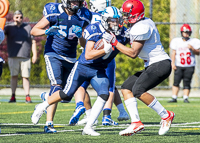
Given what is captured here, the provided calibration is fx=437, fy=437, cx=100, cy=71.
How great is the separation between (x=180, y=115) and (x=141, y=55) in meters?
2.62

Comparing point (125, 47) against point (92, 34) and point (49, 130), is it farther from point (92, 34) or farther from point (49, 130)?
point (49, 130)

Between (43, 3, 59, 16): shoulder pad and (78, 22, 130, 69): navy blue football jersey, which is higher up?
(43, 3, 59, 16): shoulder pad

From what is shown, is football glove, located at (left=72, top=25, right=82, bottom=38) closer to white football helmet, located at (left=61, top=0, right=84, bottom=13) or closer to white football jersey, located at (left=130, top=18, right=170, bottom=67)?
white football helmet, located at (left=61, top=0, right=84, bottom=13)

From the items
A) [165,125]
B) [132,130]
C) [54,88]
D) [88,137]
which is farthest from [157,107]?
[54,88]

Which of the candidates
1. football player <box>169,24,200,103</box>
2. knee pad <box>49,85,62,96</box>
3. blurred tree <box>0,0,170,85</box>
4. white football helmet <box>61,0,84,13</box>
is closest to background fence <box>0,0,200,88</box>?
blurred tree <box>0,0,170,85</box>

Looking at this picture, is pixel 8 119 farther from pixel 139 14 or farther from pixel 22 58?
pixel 22 58

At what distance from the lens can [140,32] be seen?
474cm

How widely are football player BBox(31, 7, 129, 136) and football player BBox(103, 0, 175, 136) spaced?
184 mm

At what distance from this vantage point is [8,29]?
9.87 m

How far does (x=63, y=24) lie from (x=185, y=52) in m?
5.83

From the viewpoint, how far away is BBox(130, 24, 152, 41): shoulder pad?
4.74 m

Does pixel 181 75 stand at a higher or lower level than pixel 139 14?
lower

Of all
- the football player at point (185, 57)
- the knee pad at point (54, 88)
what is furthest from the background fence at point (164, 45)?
the knee pad at point (54, 88)

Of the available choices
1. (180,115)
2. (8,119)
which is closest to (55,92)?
(8,119)
